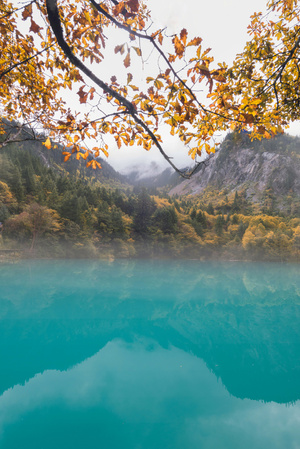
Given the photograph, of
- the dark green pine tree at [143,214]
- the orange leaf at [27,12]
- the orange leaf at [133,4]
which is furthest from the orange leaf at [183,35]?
the dark green pine tree at [143,214]

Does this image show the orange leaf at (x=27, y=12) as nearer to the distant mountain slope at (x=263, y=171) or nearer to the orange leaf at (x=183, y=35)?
the orange leaf at (x=183, y=35)

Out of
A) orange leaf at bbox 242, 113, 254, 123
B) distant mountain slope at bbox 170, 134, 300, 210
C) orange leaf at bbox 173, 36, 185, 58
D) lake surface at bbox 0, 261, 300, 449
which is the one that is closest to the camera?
orange leaf at bbox 173, 36, 185, 58

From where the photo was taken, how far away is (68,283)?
18578 mm

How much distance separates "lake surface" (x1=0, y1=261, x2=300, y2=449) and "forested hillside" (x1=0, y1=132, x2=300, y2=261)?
1766 centimetres

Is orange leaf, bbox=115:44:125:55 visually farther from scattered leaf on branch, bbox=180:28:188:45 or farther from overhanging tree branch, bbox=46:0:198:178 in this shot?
scattered leaf on branch, bbox=180:28:188:45

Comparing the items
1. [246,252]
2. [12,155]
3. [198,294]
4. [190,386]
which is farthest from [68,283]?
[12,155]

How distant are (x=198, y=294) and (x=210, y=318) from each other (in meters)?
5.17

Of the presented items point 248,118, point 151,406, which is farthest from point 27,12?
point 151,406

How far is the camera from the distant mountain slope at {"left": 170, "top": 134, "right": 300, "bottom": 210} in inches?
3775

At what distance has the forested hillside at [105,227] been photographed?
3052 cm

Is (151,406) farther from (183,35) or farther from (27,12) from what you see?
(27,12)

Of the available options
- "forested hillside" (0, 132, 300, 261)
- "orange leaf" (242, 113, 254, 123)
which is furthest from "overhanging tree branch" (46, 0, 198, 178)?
"forested hillside" (0, 132, 300, 261)

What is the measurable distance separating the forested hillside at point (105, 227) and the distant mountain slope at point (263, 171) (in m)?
44.1

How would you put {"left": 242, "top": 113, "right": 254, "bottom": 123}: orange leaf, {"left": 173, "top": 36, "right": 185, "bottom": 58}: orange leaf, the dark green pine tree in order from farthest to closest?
1. the dark green pine tree
2. {"left": 242, "top": 113, "right": 254, "bottom": 123}: orange leaf
3. {"left": 173, "top": 36, "right": 185, "bottom": 58}: orange leaf
